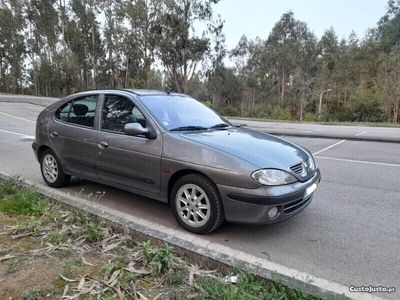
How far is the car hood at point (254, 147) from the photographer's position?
3.65 m

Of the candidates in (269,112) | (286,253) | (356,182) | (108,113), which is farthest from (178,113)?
(269,112)

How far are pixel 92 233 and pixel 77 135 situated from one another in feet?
6.05

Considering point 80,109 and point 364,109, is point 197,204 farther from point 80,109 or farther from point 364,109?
point 364,109

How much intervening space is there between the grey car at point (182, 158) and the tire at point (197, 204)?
1cm

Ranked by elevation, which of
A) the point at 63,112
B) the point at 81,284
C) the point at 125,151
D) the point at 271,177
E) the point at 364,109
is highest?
the point at 364,109

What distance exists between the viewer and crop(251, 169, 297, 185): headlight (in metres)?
3.48

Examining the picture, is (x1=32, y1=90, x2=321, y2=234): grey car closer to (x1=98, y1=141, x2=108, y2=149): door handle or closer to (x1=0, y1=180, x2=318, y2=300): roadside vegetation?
(x1=98, y1=141, x2=108, y2=149): door handle

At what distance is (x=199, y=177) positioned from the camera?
3.75 metres

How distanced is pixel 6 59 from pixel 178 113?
53095 mm

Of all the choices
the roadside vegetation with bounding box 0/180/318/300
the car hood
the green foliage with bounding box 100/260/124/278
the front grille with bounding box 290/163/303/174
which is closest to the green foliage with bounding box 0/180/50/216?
the roadside vegetation with bounding box 0/180/318/300

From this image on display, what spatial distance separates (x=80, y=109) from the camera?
205 inches

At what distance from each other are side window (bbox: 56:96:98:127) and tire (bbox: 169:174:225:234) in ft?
5.88

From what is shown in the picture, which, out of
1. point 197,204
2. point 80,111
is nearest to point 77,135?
point 80,111

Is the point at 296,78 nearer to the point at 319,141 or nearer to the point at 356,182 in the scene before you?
the point at 319,141
